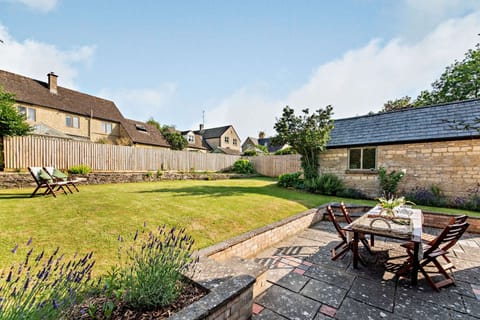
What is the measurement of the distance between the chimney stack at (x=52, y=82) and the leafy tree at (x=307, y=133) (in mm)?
22883

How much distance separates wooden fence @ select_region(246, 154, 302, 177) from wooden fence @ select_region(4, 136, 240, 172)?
480 cm

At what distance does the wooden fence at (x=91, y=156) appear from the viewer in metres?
8.28

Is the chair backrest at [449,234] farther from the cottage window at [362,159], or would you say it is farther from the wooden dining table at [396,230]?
the cottage window at [362,159]

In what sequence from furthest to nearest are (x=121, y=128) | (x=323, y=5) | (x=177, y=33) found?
(x=121, y=128) < (x=177, y=33) < (x=323, y=5)

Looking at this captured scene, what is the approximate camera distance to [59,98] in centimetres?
2008

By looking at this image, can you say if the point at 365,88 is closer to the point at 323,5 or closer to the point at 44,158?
the point at 323,5

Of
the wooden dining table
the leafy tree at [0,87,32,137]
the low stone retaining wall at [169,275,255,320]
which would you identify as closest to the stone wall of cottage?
the wooden dining table

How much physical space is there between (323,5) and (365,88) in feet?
19.2

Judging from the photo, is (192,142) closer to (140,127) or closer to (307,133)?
(140,127)

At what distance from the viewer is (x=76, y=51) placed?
859cm

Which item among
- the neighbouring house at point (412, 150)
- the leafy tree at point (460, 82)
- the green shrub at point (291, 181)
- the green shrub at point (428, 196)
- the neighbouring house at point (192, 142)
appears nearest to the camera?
the neighbouring house at point (412, 150)

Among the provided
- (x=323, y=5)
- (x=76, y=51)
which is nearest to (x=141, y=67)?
(x=76, y=51)

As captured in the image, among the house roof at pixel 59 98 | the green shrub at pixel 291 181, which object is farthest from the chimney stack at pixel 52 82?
the green shrub at pixel 291 181

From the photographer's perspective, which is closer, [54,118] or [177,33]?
[177,33]
